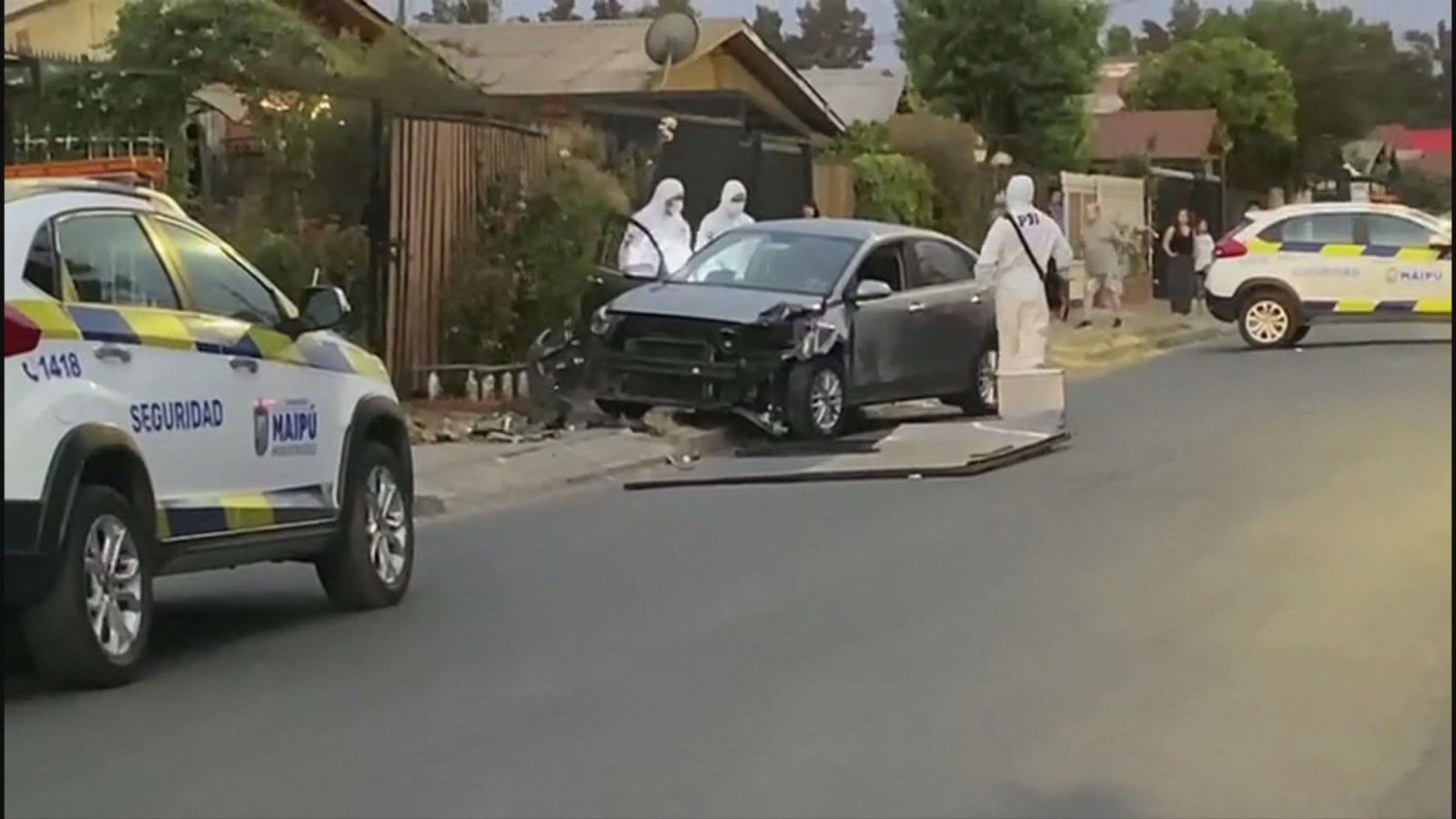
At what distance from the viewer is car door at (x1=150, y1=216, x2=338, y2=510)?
9.24 meters

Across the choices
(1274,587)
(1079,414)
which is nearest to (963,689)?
(1274,587)

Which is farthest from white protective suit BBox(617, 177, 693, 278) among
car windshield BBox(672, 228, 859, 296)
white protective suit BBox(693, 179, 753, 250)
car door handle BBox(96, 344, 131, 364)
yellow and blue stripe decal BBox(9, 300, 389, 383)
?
car door handle BBox(96, 344, 131, 364)

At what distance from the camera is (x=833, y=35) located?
1902 cm

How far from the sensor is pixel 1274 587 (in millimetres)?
10234

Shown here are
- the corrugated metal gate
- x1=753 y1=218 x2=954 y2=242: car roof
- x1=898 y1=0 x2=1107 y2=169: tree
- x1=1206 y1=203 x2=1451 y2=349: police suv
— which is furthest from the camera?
x1=898 y1=0 x2=1107 y2=169: tree

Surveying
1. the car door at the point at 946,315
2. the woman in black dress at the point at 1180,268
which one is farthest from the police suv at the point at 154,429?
the woman in black dress at the point at 1180,268

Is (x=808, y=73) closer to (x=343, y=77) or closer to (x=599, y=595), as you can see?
(x=343, y=77)

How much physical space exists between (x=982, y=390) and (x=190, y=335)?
1132 cm

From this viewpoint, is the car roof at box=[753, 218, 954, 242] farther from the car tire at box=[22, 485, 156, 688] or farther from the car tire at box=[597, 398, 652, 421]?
the car tire at box=[22, 485, 156, 688]

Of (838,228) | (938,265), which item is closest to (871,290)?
(838,228)

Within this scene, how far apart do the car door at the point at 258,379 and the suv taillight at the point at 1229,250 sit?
17.3 meters

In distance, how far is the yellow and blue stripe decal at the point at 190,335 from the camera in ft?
26.9

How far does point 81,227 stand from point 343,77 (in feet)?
36.0

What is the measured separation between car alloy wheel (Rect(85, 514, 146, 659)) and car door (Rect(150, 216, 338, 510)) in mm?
775
